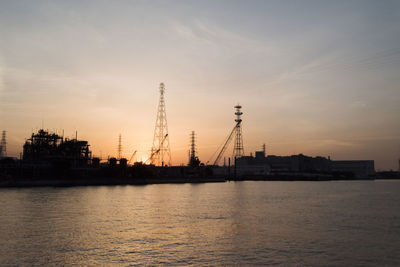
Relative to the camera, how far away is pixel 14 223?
4212 centimetres

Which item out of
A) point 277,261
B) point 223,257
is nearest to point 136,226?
point 223,257

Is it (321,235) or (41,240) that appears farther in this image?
(321,235)

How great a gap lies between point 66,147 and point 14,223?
146 metres

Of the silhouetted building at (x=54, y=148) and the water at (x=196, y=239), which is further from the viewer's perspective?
the silhouetted building at (x=54, y=148)

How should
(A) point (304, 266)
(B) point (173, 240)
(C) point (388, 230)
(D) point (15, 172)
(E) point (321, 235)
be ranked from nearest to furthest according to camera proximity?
1. (A) point (304, 266)
2. (B) point (173, 240)
3. (E) point (321, 235)
4. (C) point (388, 230)
5. (D) point (15, 172)

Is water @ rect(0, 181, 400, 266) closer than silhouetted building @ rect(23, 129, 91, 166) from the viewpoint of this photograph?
Yes

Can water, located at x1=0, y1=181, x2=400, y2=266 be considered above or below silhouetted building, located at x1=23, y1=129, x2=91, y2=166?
below

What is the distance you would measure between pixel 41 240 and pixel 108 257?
31.2 feet

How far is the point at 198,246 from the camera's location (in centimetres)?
3109

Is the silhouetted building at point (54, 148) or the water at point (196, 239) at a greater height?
the silhouetted building at point (54, 148)

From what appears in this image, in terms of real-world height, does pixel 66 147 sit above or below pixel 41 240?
above

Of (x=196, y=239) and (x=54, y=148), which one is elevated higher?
(x=54, y=148)

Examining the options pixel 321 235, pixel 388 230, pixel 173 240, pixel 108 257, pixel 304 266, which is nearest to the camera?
pixel 304 266

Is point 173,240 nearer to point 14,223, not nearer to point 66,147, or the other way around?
point 14,223
